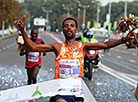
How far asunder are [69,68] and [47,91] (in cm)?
49

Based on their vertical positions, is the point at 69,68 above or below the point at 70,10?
below

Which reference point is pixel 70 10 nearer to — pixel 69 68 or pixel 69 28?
pixel 69 28

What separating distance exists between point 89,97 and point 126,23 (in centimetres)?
143

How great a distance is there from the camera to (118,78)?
12.6m

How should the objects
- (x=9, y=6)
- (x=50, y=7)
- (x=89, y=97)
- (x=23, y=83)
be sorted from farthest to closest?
1. (x=50, y=7)
2. (x=9, y=6)
3. (x=23, y=83)
4. (x=89, y=97)

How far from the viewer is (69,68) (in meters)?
4.88

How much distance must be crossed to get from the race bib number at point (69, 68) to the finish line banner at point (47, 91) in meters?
0.11

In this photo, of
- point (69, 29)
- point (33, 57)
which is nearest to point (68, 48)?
point (69, 29)

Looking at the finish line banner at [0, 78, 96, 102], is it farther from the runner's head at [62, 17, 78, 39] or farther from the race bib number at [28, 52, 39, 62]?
the race bib number at [28, 52, 39, 62]

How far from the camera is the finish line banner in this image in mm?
4508

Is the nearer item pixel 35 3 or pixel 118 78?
pixel 118 78

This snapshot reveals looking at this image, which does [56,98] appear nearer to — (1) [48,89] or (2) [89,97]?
(1) [48,89]

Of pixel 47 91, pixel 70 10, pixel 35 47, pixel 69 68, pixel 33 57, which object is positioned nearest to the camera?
pixel 47 91

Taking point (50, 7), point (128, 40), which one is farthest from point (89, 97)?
point (50, 7)
